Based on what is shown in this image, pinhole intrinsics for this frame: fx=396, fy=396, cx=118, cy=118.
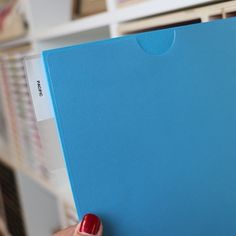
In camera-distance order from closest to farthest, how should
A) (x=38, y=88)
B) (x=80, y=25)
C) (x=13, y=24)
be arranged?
(x=38, y=88) < (x=80, y=25) < (x=13, y=24)

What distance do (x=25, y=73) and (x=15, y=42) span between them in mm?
893

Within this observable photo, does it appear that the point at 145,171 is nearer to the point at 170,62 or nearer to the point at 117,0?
the point at 170,62

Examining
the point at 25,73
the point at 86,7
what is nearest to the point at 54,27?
the point at 86,7

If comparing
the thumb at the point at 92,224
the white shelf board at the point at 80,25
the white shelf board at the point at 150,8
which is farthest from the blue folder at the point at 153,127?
the white shelf board at the point at 80,25

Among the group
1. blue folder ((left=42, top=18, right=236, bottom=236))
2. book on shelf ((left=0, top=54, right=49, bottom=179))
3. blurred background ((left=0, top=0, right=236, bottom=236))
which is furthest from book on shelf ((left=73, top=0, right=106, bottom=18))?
blue folder ((left=42, top=18, right=236, bottom=236))

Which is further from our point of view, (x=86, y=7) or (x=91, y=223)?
(x=86, y=7)

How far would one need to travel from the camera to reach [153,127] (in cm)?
45

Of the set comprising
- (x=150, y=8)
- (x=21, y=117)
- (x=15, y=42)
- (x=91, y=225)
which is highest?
(x=15, y=42)

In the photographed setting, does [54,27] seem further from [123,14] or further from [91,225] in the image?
[91,225]

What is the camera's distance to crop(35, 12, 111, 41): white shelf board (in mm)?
799

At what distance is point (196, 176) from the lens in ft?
1.56

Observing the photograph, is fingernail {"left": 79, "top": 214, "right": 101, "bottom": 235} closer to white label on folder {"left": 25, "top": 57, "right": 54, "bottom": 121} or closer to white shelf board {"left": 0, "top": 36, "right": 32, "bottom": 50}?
white label on folder {"left": 25, "top": 57, "right": 54, "bottom": 121}

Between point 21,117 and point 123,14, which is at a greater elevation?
point 123,14

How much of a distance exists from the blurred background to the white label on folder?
2 cm
